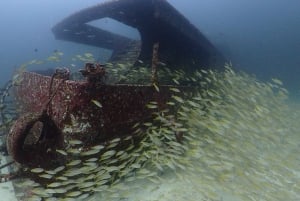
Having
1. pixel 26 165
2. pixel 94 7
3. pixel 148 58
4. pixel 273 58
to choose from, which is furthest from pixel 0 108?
pixel 273 58

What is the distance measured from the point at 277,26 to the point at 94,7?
47.6ft

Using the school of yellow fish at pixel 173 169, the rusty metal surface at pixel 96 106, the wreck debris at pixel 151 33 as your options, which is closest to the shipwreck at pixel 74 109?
the rusty metal surface at pixel 96 106

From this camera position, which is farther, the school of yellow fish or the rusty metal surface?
the rusty metal surface

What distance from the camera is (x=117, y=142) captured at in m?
5.79

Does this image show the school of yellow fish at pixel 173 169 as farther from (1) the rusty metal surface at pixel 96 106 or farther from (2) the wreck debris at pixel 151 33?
(2) the wreck debris at pixel 151 33

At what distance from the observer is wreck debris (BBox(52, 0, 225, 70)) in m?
10.3

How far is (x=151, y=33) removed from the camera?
11.4 m

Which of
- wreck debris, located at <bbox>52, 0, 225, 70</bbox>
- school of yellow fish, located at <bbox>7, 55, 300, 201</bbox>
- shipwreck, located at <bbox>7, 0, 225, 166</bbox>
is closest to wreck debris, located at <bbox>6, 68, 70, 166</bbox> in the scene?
shipwreck, located at <bbox>7, 0, 225, 166</bbox>

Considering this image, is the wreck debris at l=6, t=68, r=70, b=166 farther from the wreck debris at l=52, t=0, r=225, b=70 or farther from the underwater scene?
the wreck debris at l=52, t=0, r=225, b=70

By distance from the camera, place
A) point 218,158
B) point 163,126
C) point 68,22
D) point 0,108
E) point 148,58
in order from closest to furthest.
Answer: point 218,158 < point 163,126 < point 0,108 < point 148,58 < point 68,22

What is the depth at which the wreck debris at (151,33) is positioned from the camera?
1032cm

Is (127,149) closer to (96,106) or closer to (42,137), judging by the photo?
(96,106)

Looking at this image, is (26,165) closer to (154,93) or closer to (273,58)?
(154,93)

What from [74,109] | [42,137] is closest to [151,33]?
[74,109]
